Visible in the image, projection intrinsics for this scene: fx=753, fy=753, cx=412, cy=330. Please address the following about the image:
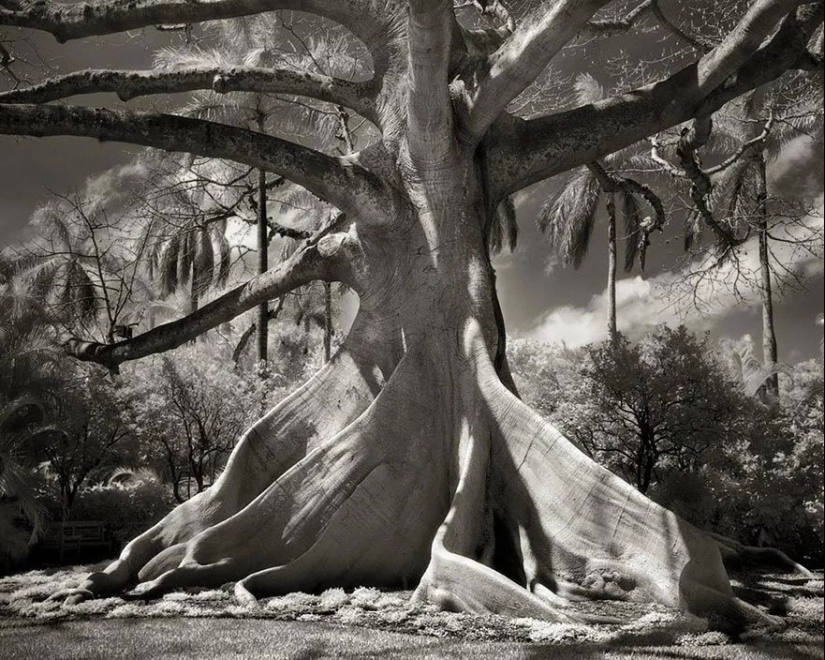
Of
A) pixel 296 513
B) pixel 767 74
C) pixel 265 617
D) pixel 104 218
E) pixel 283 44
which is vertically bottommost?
pixel 265 617

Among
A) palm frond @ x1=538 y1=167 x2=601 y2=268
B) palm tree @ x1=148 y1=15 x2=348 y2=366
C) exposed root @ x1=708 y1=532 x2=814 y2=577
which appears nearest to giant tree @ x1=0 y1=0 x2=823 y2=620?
exposed root @ x1=708 y1=532 x2=814 y2=577

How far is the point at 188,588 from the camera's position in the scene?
189 inches

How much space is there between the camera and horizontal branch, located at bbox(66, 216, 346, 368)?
6211mm

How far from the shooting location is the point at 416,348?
5605 millimetres

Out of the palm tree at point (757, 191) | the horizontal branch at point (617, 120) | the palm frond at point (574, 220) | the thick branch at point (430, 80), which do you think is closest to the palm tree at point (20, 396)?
the thick branch at point (430, 80)

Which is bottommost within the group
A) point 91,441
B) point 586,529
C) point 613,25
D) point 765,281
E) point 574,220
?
point 586,529

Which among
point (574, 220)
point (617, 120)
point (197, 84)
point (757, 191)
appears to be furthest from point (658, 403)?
point (574, 220)

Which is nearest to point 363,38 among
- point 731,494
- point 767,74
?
point 767,74

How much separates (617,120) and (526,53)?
1.31 metres

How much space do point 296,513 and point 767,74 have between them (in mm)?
4833

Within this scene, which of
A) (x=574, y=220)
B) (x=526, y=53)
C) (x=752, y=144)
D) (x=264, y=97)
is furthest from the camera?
(x=574, y=220)

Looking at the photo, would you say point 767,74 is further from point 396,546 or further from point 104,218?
point 104,218

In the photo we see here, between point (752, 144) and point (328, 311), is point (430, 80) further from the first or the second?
point (328, 311)

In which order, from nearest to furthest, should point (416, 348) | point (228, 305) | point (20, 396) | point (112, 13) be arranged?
point (20, 396) → point (112, 13) → point (416, 348) → point (228, 305)
